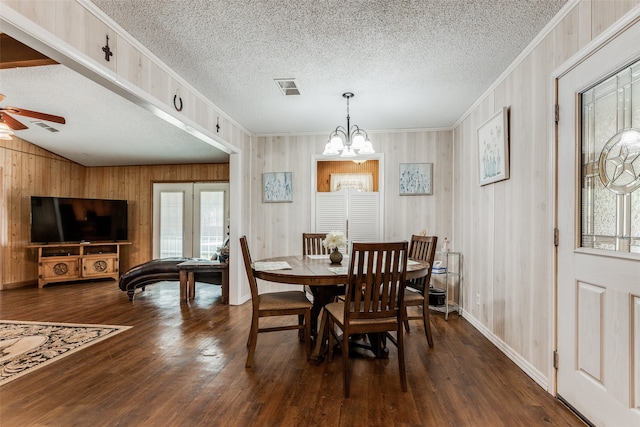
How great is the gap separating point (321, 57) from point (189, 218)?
5278 mm

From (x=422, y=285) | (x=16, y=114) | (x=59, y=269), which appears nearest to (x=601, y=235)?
(x=422, y=285)

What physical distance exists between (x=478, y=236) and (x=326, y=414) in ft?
8.27

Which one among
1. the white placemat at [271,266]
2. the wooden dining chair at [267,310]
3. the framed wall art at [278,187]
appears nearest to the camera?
the wooden dining chair at [267,310]

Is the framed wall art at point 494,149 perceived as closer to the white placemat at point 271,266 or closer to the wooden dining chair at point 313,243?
the wooden dining chair at point 313,243

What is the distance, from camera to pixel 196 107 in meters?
3.30

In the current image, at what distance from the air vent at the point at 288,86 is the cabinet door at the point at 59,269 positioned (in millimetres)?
5257

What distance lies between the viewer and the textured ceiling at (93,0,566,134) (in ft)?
6.57

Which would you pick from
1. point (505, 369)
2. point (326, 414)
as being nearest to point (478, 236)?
point (505, 369)

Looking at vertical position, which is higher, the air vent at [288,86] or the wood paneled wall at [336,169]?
the air vent at [288,86]

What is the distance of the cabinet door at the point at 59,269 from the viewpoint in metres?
5.66

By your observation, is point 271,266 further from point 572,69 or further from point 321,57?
point 572,69

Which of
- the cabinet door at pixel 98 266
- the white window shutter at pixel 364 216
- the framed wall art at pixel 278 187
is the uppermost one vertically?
the framed wall art at pixel 278 187

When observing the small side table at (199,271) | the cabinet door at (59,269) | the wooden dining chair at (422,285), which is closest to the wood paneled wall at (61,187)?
the cabinet door at (59,269)

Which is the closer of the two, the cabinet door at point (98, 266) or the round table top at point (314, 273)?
the round table top at point (314, 273)
